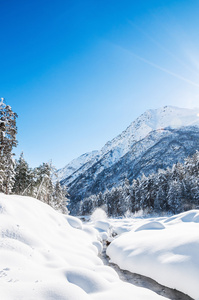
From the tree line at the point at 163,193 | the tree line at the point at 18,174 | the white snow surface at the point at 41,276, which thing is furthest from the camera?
the tree line at the point at 163,193

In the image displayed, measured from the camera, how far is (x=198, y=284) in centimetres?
647

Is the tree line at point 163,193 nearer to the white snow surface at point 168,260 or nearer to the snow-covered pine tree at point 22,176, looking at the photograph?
the snow-covered pine tree at point 22,176

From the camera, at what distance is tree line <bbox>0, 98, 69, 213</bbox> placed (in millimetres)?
15836

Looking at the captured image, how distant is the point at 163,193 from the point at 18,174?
35.7 meters

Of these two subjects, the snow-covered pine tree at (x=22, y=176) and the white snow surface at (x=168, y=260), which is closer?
the white snow surface at (x=168, y=260)

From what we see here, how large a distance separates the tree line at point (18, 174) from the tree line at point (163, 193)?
932 inches

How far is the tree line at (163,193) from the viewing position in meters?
43.2

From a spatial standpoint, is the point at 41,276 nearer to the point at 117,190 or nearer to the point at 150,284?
the point at 150,284

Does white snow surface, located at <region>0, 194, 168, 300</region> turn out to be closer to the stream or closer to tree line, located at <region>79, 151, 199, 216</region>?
the stream

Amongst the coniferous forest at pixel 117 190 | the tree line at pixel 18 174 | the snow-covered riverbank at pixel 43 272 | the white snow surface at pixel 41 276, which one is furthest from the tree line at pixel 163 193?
the white snow surface at pixel 41 276

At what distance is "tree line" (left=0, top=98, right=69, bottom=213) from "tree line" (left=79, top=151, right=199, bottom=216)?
77.6 feet

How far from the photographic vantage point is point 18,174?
36.2m

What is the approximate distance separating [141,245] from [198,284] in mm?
4436

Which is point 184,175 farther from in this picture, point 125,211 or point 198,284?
point 198,284
